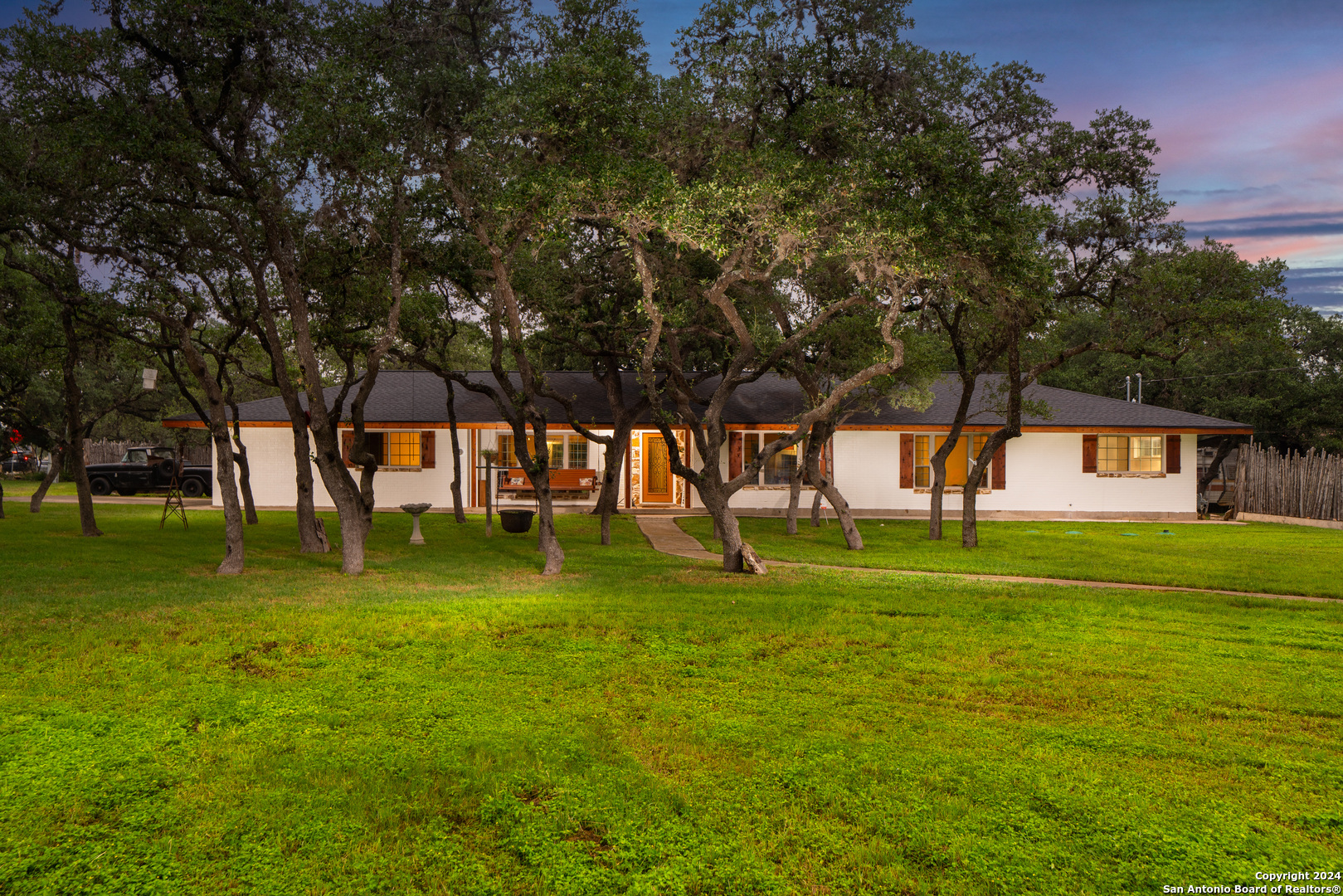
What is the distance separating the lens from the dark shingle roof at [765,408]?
72.3 ft

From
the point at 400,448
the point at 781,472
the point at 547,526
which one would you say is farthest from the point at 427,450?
the point at 547,526

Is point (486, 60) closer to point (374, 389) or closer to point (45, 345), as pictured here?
point (45, 345)

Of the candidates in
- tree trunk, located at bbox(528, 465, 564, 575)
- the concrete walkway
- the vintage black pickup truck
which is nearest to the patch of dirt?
tree trunk, located at bbox(528, 465, 564, 575)

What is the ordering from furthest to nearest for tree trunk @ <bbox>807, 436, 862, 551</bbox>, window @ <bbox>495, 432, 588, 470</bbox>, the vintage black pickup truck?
1. the vintage black pickup truck
2. window @ <bbox>495, 432, 588, 470</bbox>
3. tree trunk @ <bbox>807, 436, 862, 551</bbox>

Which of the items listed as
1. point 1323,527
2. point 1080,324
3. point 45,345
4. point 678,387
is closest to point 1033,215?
point 678,387

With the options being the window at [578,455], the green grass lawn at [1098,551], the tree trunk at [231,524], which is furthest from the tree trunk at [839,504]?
the window at [578,455]

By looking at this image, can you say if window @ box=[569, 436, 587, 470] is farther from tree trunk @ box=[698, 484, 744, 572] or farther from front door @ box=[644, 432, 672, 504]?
tree trunk @ box=[698, 484, 744, 572]

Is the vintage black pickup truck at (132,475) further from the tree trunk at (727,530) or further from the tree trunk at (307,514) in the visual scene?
the tree trunk at (727,530)

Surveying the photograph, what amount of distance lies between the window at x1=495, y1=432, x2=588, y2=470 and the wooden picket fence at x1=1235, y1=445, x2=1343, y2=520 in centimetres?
1836

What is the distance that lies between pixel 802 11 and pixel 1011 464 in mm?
14887

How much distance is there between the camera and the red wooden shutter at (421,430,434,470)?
22469 millimetres

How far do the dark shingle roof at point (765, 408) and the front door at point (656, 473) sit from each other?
1.65 m

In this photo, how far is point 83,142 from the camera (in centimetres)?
985

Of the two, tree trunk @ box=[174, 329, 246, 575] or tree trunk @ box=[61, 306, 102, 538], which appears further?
tree trunk @ box=[61, 306, 102, 538]
